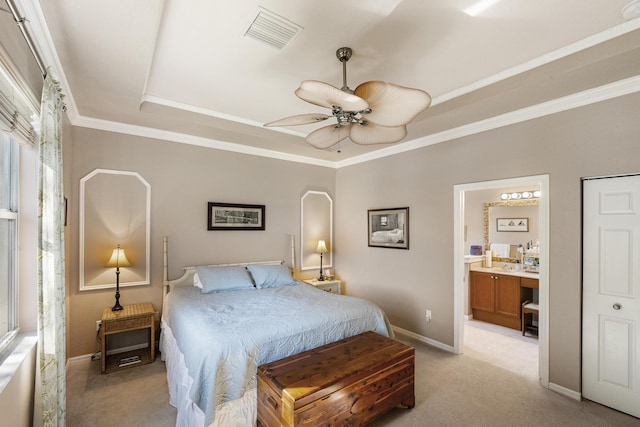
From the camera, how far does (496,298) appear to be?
459 centimetres

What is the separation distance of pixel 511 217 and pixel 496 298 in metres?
1.40

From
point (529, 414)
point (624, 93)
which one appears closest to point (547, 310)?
point (529, 414)

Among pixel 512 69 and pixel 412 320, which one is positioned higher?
pixel 512 69

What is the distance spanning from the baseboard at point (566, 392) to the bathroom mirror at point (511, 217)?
2628mm

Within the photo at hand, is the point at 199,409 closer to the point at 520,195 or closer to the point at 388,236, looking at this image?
the point at 388,236

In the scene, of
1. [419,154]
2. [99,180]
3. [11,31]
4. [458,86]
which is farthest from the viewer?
[419,154]

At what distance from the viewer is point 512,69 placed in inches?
97.5

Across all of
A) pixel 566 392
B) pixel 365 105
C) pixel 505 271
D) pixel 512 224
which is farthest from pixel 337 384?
pixel 512 224

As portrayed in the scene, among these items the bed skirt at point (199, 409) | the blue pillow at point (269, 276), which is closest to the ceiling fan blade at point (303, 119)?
the bed skirt at point (199, 409)

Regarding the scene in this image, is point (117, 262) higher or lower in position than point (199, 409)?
higher

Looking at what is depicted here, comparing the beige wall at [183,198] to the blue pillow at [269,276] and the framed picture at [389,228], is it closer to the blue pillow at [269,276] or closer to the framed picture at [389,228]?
the blue pillow at [269,276]

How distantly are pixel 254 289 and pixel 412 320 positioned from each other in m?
2.18

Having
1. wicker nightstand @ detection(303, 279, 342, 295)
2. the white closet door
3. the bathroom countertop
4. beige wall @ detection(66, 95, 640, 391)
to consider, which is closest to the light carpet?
the white closet door

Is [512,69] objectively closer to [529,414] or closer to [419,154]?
[419,154]
